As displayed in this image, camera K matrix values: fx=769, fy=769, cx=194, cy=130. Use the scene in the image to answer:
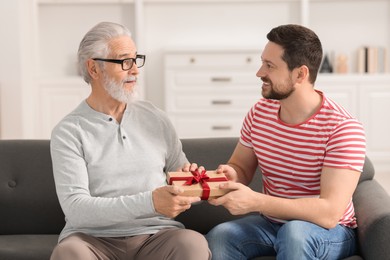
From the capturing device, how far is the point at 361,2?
665 centimetres

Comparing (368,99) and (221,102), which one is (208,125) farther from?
(368,99)

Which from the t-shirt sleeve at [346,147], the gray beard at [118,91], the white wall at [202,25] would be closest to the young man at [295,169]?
the t-shirt sleeve at [346,147]

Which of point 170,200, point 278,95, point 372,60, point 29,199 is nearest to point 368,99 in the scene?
point 372,60

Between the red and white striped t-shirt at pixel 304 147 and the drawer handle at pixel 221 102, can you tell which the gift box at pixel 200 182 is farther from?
the drawer handle at pixel 221 102

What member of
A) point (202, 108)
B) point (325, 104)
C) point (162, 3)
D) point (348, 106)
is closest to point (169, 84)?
point (202, 108)

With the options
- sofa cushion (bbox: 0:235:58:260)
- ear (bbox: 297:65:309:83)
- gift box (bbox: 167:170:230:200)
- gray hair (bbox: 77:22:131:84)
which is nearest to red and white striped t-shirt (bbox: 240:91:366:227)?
ear (bbox: 297:65:309:83)

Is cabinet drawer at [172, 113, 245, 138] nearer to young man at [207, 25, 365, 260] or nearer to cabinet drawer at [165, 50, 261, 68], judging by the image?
cabinet drawer at [165, 50, 261, 68]

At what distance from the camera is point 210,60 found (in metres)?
6.24

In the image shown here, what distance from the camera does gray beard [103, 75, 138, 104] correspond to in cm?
266

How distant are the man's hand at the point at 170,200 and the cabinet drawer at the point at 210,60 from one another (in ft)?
12.8

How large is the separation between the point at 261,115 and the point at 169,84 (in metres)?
3.57

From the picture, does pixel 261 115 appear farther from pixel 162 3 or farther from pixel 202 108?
pixel 162 3

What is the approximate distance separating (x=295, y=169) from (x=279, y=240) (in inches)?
10.4

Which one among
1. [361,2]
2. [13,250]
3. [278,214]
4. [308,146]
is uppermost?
[361,2]
